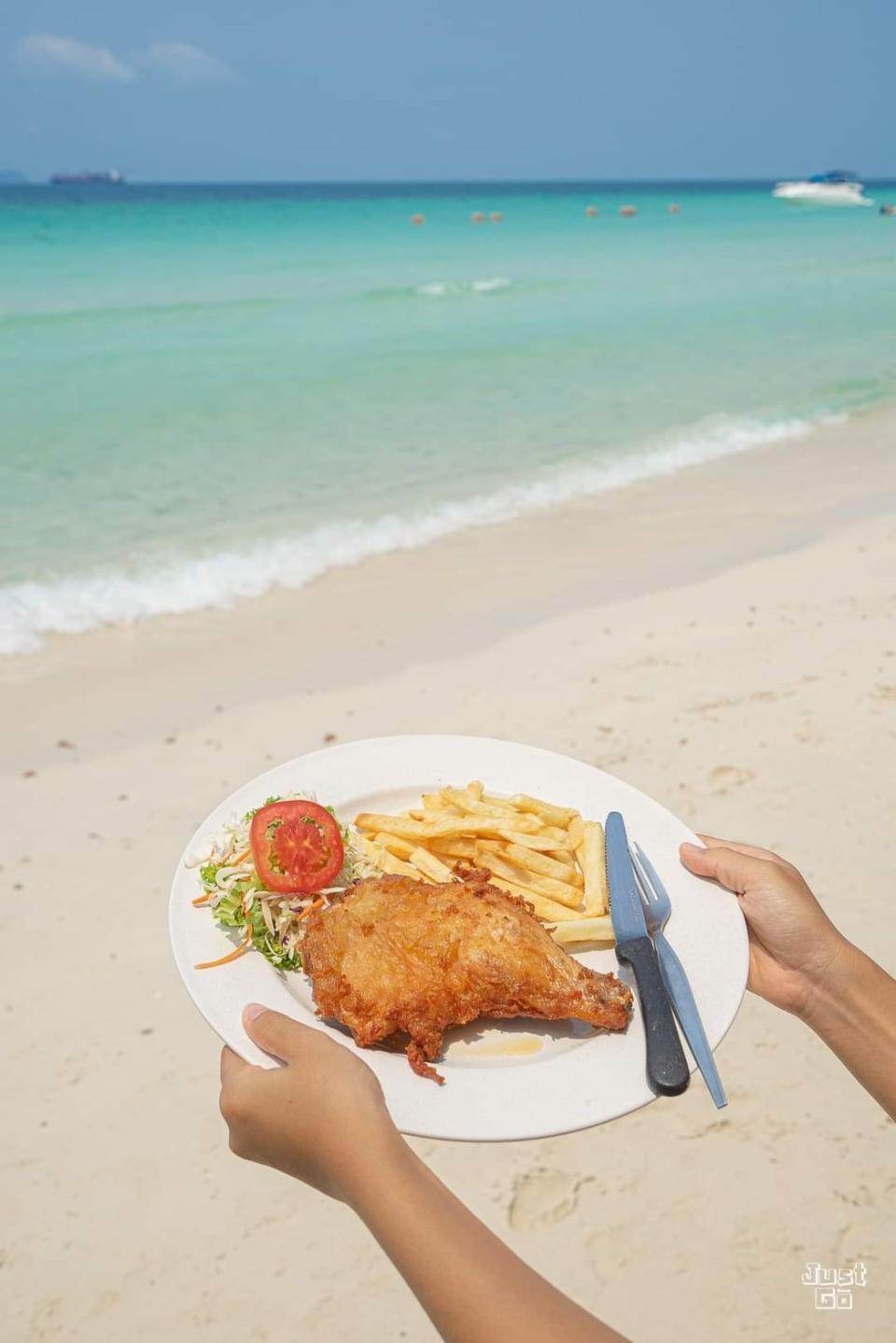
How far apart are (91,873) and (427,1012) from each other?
3366 mm

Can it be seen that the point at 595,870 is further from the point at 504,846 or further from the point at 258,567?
the point at 258,567

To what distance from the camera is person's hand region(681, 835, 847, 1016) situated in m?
2.90

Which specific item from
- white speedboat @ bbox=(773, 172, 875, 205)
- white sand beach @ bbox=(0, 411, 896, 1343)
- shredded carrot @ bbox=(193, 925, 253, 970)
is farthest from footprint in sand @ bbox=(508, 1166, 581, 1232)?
white speedboat @ bbox=(773, 172, 875, 205)

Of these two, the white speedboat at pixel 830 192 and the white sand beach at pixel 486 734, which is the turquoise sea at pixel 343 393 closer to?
the white sand beach at pixel 486 734

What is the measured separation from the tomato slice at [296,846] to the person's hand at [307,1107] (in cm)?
50

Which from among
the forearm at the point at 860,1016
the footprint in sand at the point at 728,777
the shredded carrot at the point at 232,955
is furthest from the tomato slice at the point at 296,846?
the footprint in sand at the point at 728,777

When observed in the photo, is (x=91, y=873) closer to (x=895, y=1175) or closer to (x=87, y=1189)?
(x=87, y=1189)

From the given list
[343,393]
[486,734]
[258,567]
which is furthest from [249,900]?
[343,393]

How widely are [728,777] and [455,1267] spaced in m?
4.39

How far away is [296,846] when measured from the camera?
2.92 meters

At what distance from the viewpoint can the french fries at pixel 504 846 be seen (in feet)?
10.0

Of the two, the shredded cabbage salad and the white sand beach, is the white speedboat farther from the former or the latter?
the shredded cabbage salad

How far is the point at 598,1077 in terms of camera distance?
234 centimetres

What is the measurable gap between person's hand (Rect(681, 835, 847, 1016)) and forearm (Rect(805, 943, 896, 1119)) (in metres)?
0.04
